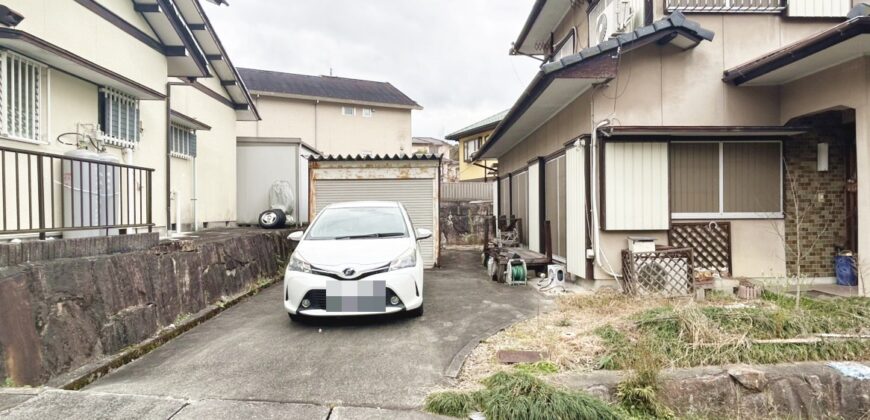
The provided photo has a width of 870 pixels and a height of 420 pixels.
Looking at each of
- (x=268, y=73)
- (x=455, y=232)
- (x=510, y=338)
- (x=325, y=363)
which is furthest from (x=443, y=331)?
(x=268, y=73)

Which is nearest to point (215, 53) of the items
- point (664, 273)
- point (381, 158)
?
point (381, 158)

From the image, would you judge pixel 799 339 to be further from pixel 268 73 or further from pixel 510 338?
pixel 268 73

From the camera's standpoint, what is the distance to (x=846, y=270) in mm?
6145

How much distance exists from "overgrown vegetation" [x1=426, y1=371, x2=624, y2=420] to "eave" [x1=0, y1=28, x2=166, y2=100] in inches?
200

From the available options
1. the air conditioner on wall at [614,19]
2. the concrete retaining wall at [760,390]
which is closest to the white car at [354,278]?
the concrete retaining wall at [760,390]

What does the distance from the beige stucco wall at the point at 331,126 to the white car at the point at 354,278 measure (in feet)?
53.2

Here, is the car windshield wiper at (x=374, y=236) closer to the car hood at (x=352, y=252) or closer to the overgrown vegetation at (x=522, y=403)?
the car hood at (x=352, y=252)

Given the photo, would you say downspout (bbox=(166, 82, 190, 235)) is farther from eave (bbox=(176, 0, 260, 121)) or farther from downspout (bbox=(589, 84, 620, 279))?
downspout (bbox=(589, 84, 620, 279))

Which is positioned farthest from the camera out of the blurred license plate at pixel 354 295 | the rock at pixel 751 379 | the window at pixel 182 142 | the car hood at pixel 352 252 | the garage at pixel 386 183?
the garage at pixel 386 183

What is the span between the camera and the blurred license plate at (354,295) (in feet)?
14.9

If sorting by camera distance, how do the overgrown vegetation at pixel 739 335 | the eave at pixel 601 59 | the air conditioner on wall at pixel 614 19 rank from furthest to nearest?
the air conditioner on wall at pixel 614 19, the eave at pixel 601 59, the overgrown vegetation at pixel 739 335

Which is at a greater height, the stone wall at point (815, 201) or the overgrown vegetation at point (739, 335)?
the stone wall at point (815, 201)

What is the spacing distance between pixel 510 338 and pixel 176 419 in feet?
9.50

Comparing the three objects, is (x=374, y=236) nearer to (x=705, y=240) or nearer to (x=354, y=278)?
(x=354, y=278)
